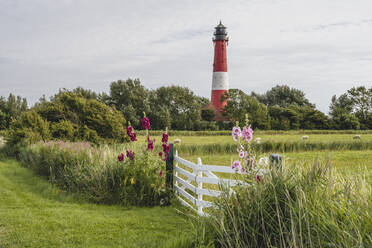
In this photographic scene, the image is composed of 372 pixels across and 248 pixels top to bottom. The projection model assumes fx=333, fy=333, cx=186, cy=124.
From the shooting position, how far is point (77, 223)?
5.88 metres

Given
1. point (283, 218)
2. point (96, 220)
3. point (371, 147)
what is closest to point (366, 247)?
point (283, 218)

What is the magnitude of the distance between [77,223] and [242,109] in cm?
4227

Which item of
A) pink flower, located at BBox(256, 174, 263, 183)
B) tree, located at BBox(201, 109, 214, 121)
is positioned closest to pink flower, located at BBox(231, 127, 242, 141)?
pink flower, located at BBox(256, 174, 263, 183)

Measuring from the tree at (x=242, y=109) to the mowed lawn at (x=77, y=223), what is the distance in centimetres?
4038

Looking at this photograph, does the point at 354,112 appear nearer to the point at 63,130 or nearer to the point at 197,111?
the point at 197,111

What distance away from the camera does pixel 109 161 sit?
7.72 meters

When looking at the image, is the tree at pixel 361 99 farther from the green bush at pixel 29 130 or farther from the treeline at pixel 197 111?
the green bush at pixel 29 130

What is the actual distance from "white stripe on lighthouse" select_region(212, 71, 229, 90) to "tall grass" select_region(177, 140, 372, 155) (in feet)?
81.7

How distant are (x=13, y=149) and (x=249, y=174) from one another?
1543 centimetres

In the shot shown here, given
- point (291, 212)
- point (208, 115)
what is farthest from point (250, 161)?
point (208, 115)

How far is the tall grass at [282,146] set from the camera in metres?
19.0

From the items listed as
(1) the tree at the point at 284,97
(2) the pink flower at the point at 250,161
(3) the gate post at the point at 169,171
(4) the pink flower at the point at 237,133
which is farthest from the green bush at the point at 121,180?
(1) the tree at the point at 284,97

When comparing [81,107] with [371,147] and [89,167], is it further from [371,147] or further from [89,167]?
[371,147]

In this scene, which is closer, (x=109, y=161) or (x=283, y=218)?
(x=283, y=218)
